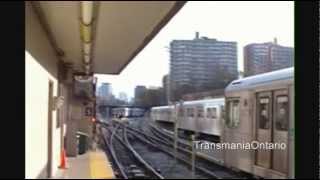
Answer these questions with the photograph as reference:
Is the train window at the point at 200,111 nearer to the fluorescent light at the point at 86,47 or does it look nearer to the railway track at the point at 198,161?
the railway track at the point at 198,161

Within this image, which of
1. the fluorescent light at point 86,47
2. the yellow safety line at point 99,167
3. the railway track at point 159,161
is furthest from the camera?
the railway track at point 159,161

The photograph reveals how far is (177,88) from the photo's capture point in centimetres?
341

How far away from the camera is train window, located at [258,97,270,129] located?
4699 millimetres

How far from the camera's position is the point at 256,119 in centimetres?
498

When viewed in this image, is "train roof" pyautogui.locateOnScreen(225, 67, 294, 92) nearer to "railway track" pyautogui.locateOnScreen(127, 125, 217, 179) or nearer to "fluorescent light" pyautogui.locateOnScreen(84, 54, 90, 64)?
"fluorescent light" pyautogui.locateOnScreen(84, 54, 90, 64)

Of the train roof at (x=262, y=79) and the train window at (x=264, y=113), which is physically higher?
the train roof at (x=262, y=79)

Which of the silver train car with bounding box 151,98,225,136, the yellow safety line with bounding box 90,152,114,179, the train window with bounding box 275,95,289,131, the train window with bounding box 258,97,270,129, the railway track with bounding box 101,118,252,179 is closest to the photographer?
the train window with bounding box 275,95,289,131

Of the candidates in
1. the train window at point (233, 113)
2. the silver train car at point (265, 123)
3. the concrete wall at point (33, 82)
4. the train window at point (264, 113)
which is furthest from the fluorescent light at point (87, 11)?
the train window at point (233, 113)

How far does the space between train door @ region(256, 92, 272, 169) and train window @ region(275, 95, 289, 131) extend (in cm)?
17

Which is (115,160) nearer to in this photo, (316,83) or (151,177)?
(151,177)

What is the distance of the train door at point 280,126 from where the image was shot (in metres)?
4.12

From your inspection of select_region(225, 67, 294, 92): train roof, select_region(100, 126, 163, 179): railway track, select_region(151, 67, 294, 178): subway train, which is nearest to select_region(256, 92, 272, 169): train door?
select_region(151, 67, 294, 178): subway train

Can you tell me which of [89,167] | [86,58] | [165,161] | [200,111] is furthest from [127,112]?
[165,161]
